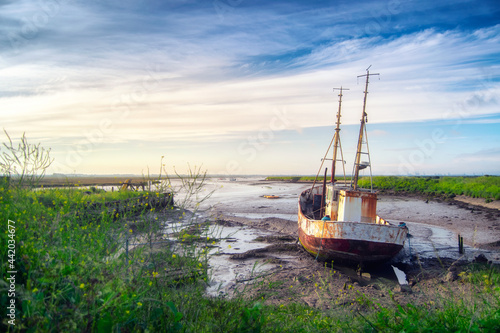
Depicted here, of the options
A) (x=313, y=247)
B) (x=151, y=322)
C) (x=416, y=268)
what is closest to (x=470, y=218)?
(x=416, y=268)

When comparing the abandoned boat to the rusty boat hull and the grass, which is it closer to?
the rusty boat hull

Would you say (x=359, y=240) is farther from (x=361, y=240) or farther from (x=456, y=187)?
(x=456, y=187)

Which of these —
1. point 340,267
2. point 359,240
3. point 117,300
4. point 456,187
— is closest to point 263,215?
point 340,267

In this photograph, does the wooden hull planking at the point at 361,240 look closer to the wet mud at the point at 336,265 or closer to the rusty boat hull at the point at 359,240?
the rusty boat hull at the point at 359,240

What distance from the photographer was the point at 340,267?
12766 millimetres

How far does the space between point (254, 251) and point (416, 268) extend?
21.4 ft

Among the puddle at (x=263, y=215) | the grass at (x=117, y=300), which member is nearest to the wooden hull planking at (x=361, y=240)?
the grass at (x=117, y=300)

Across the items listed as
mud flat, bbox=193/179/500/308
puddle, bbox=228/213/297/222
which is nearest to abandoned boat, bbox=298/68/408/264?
mud flat, bbox=193/179/500/308

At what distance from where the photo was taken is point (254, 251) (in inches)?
570

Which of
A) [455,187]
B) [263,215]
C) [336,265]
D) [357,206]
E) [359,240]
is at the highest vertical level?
[455,187]

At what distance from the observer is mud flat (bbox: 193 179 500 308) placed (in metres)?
8.49

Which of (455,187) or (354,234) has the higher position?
(455,187)

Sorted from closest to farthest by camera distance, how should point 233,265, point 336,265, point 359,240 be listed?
point 359,240 → point 233,265 → point 336,265

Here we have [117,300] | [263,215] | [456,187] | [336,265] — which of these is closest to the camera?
[117,300]
